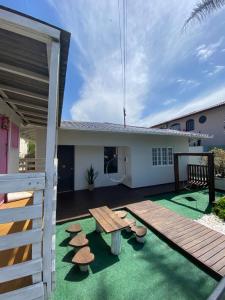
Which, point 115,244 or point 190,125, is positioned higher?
point 190,125

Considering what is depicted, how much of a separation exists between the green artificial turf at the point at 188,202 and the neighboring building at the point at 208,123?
832cm

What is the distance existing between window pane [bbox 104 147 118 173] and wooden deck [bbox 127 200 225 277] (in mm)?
4124

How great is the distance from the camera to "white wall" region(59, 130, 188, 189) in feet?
27.4

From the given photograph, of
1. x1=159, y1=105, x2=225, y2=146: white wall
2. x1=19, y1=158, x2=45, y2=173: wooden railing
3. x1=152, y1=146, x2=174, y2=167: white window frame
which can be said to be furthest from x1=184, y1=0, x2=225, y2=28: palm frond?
x1=159, y1=105, x2=225, y2=146: white wall

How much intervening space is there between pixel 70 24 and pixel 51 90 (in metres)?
5.20

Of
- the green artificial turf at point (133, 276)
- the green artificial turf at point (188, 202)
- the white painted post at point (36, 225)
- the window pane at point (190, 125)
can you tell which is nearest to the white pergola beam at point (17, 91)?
the white painted post at point (36, 225)

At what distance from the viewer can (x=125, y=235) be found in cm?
424

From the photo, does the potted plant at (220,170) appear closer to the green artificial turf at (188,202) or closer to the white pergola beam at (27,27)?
the green artificial turf at (188,202)

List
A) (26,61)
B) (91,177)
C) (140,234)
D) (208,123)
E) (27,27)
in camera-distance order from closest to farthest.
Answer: (27,27) < (26,61) < (140,234) < (91,177) < (208,123)

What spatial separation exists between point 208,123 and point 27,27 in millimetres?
19912

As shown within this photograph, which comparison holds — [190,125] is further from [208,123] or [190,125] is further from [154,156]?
[154,156]

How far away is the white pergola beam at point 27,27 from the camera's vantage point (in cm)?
170

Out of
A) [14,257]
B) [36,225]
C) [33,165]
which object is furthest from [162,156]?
[36,225]

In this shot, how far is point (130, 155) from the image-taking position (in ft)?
29.5
